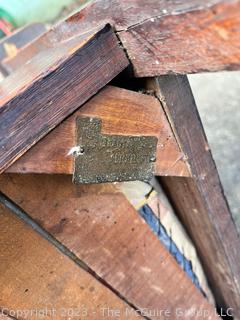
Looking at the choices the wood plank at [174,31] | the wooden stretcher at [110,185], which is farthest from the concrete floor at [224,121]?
the wood plank at [174,31]

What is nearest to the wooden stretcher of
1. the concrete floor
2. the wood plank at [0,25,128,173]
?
the wood plank at [0,25,128,173]

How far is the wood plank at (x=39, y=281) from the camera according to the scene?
112 centimetres

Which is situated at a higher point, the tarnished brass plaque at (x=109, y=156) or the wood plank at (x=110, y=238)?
the tarnished brass plaque at (x=109, y=156)

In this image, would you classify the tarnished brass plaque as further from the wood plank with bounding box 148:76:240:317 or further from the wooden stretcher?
the wood plank with bounding box 148:76:240:317

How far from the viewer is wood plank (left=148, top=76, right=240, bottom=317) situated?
1.13 meters

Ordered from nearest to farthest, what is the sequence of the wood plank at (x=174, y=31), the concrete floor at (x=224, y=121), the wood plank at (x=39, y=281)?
the wood plank at (x=174, y=31), the wood plank at (x=39, y=281), the concrete floor at (x=224, y=121)

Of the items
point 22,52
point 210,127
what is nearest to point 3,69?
point 22,52

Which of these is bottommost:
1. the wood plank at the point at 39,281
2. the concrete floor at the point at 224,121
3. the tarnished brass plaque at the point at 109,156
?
the wood plank at the point at 39,281

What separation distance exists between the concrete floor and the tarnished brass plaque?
1.10 metres

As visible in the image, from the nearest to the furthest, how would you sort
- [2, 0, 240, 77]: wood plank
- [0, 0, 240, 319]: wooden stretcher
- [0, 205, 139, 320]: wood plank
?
[2, 0, 240, 77]: wood plank
[0, 0, 240, 319]: wooden stretcher
[0, 205, 139, 320]: wood plank

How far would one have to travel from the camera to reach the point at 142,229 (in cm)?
137

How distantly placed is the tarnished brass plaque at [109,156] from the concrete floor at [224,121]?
1097mm

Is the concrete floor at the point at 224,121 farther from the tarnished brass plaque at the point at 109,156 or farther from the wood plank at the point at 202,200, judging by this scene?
the tarnished brass plaque at the point at 109,156

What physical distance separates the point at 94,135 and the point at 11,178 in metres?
0.26
